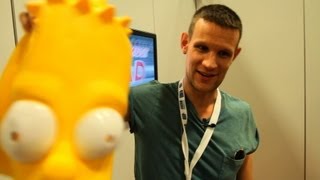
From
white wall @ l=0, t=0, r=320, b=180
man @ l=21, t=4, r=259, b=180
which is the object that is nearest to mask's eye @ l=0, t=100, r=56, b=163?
man @ l=21, t=4, r=259, b=180

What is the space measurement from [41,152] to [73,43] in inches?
6.2

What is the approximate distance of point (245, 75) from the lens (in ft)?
8.22

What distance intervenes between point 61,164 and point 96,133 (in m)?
0.06

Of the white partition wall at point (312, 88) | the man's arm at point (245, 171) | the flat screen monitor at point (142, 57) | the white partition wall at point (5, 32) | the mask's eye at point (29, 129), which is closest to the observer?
the mask's eye at point (29, 129)

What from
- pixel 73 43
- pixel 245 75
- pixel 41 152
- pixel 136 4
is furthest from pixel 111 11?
pixel 245 75

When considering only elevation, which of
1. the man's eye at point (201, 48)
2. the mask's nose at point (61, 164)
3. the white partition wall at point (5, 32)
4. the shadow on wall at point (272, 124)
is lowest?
the shadow on wall at point (272, 124)

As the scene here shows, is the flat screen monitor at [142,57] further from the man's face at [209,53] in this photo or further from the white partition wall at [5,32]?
the white partition wall at [5,32]

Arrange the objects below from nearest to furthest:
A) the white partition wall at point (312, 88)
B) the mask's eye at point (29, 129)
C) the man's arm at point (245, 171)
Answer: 1. the mask's eye at point (29, 129)
2. the man's arm at point (245, 171)
3. the white partition wall at point (312, 88)

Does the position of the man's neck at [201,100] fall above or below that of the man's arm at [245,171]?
above

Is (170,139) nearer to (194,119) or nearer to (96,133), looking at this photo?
(194,119)

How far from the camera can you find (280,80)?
7.96ft

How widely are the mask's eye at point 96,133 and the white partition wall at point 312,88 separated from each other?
2.15 metres

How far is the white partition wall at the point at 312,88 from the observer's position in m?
2.34

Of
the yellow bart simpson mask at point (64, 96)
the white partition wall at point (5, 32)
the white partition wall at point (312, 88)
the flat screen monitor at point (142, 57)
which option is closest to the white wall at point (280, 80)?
the white partition wall at point (312, 88)
